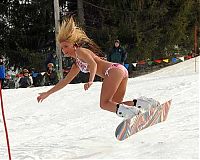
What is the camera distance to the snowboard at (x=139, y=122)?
4867mm

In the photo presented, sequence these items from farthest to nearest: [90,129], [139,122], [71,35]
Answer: [90,129]
[139,122]
[71,35]

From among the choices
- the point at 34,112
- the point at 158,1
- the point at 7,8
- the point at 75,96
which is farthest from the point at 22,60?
the point at 34,112

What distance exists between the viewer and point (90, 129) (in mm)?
6434

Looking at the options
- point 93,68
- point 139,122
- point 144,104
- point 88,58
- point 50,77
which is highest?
point 88,58

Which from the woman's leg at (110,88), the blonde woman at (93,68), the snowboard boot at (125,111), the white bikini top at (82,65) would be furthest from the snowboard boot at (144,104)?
the white bikini top at (82,65)

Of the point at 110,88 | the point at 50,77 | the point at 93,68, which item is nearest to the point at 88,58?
the point at 93,68

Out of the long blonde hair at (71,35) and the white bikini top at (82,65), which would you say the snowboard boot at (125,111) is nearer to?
the white bikini top at (82,65)

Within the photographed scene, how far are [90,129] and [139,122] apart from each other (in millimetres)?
1492

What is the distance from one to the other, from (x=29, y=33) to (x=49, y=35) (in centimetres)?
116

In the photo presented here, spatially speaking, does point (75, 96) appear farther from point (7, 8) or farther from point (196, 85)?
point (7, 8)

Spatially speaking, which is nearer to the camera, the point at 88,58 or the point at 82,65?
the point at 88,58

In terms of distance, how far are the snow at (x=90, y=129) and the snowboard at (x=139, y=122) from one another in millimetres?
166

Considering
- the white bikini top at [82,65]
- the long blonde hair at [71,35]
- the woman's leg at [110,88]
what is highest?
the long blonde hair at [71,35]

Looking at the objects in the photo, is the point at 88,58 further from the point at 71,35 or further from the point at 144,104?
the point at 144,104
